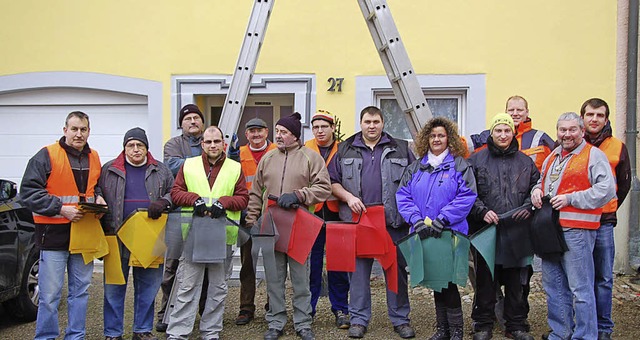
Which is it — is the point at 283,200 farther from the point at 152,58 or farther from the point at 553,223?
the point at 152,58

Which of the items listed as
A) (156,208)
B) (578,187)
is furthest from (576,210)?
(156,208)

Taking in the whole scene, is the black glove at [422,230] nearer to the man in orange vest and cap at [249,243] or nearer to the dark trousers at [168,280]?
the man in orange vest and cap at [249,243]

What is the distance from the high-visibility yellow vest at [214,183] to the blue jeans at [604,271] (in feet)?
9.65

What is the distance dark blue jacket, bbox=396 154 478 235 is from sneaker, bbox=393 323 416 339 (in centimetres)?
100

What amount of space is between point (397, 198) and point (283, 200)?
0.94 m

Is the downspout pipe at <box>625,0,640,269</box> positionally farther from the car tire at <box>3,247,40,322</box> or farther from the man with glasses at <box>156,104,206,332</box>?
the car tire at <box>3,247,40,322</box>

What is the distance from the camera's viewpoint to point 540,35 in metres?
8.30

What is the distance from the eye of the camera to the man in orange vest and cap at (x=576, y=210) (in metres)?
4.61

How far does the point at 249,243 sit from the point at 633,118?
5.42 metres

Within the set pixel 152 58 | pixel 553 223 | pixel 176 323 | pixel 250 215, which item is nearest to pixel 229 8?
pixel 152 58

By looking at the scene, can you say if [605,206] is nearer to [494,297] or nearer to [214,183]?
[494,297]

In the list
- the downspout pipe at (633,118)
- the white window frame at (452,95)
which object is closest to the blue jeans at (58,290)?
the white window frame at (452,95)

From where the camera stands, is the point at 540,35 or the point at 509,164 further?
the point at 540,35

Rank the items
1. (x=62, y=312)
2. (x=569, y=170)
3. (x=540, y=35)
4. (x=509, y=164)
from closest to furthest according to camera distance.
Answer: (x=569, y=170) < (x=509, y=164) < (x=62, y=312) < (x=540, y=35)
